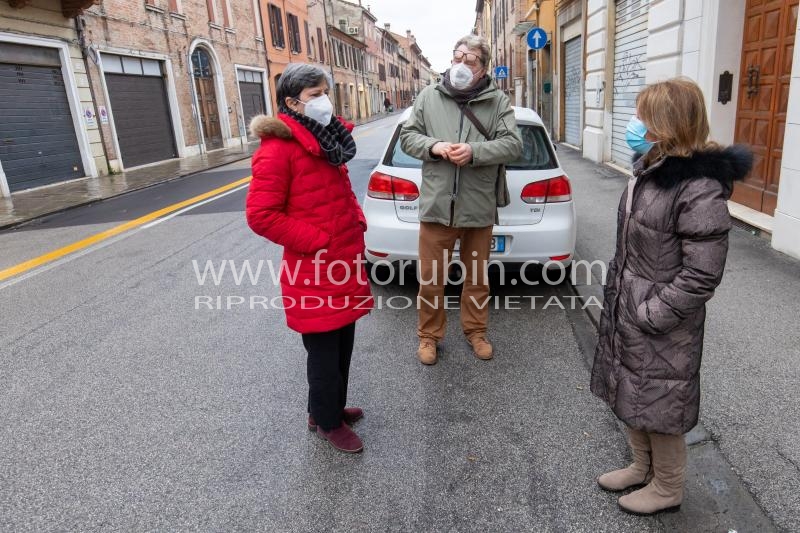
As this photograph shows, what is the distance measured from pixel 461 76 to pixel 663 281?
184 cm

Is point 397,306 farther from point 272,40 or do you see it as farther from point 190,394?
point 272,40

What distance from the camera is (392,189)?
4.50 meters

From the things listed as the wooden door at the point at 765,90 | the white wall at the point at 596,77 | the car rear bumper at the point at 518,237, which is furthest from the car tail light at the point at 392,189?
the white wall at the point at 596,77

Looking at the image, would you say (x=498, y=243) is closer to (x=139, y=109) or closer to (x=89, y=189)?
(x=89, y=189)

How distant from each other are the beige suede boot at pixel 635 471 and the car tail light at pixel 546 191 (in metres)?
2.36

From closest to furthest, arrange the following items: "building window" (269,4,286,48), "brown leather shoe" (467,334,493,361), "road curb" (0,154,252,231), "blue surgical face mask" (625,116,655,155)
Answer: "blue surgical face mask" (625,116,655,155), "brown leather shoe" (467,334,493,361), "road curb" (0,154,252,231), "building window" (269,4,286,48)

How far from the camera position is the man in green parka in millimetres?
3309

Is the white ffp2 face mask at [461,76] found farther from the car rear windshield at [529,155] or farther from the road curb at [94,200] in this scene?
the road curb at [94,200]

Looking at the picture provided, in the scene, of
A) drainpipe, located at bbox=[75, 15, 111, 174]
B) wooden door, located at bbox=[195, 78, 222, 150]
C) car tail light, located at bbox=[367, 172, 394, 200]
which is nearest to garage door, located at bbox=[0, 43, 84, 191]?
drainpipe, located at bbox=[75, 15, 111, 174]

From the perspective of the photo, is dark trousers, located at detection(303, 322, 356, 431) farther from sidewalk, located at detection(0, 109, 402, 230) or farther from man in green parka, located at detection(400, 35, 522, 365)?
sidewalk, located at detection(0, 109, 402, 230)

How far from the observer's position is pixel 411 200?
446 centimetres

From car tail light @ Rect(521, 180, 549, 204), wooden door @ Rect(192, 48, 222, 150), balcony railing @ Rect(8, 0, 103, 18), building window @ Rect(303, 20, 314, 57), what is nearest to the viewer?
car tail light @ Rect(521, 180, 549, 204)

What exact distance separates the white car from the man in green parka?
29.3 inches

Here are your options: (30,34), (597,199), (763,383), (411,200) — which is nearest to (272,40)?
(30,34)
